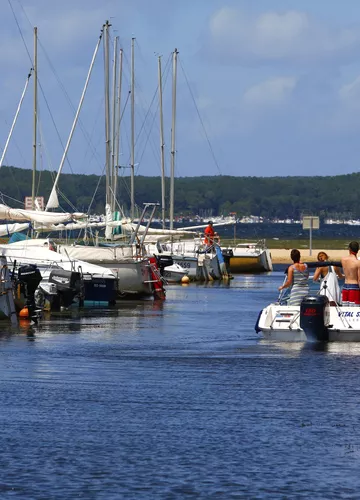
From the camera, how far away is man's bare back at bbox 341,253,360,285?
2558 cm

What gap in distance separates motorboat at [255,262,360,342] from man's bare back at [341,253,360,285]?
52 centimetres

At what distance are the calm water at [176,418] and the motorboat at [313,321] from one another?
295 mm

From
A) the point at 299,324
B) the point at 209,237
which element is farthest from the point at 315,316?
the point at 209,237

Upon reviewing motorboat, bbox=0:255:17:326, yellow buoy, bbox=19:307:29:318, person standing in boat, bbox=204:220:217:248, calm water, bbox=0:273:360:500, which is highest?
person standing in boat, bbox=204:220:217:248

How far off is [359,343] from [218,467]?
471 inches

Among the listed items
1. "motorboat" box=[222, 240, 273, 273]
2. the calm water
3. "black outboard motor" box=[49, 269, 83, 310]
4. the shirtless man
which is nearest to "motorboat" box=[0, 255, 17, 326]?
the calm water

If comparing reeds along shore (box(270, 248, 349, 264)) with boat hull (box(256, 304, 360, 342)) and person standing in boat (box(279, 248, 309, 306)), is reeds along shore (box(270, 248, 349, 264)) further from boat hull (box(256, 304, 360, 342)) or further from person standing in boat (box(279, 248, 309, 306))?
boat hull (box(256, 304, 360, 342))

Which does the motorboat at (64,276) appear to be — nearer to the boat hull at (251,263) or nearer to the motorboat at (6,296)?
the motorboat at (6,296)

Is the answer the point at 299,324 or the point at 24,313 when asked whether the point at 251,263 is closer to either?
the point at 24,313

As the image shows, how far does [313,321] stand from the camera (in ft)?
83.9

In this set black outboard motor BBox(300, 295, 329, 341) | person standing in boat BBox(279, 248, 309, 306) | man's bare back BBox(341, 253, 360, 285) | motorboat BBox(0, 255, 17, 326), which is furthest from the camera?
motorboat BBox(0, 255, 17, 326)

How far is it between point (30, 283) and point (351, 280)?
1090 cm

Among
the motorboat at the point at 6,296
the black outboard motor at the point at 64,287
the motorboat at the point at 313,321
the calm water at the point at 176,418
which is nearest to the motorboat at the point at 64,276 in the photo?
the black outboard motor at the point at 64,287

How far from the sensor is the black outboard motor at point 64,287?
38375mm
